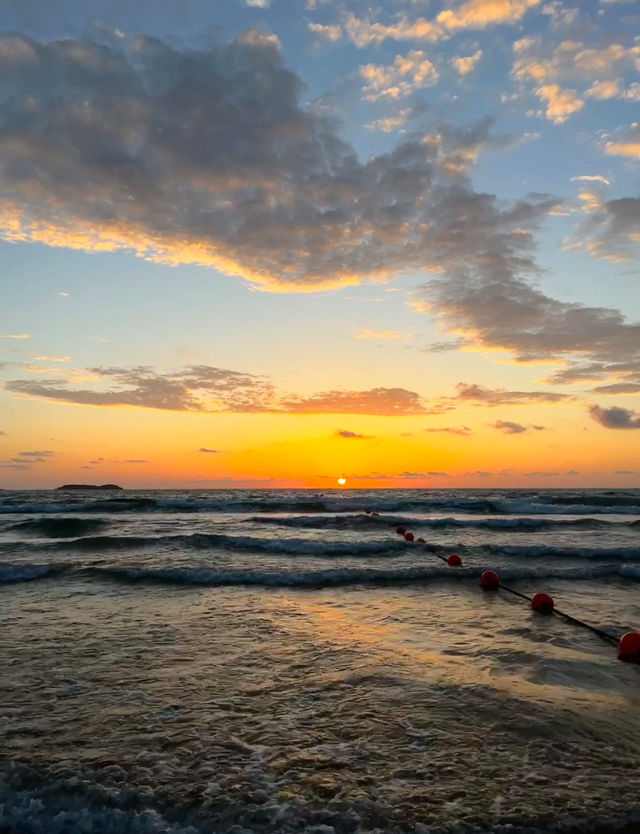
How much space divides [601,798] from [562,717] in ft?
5.06

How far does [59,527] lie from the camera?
2816cm

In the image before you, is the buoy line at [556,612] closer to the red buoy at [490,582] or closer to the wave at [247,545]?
the red buoy at [490,582]

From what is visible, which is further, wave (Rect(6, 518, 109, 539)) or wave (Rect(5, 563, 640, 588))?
wave (Rect(6, 518, 109, 539))

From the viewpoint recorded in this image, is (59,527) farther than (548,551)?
Yes

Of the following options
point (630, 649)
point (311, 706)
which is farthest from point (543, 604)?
point (311, 706)

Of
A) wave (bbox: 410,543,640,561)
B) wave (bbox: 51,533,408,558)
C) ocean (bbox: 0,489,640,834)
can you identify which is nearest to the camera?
ocean (bbox: 0,489,640,834)

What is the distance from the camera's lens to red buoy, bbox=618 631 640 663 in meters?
7.67

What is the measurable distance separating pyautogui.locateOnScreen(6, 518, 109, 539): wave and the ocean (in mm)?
12890

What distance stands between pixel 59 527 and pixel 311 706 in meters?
25.9

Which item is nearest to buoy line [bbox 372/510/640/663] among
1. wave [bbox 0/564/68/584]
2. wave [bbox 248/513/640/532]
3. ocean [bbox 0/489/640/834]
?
ocean [bbox 0/489/640/834]

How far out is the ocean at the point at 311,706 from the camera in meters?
4.06

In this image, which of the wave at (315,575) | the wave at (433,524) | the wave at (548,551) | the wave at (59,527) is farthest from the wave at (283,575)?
the wave at (433,524)

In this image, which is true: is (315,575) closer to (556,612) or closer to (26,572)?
(556,612)

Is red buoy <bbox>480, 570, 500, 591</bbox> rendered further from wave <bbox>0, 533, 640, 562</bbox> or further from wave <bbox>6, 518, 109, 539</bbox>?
wave <bbox>6, 518, 109, 539</bbox>
